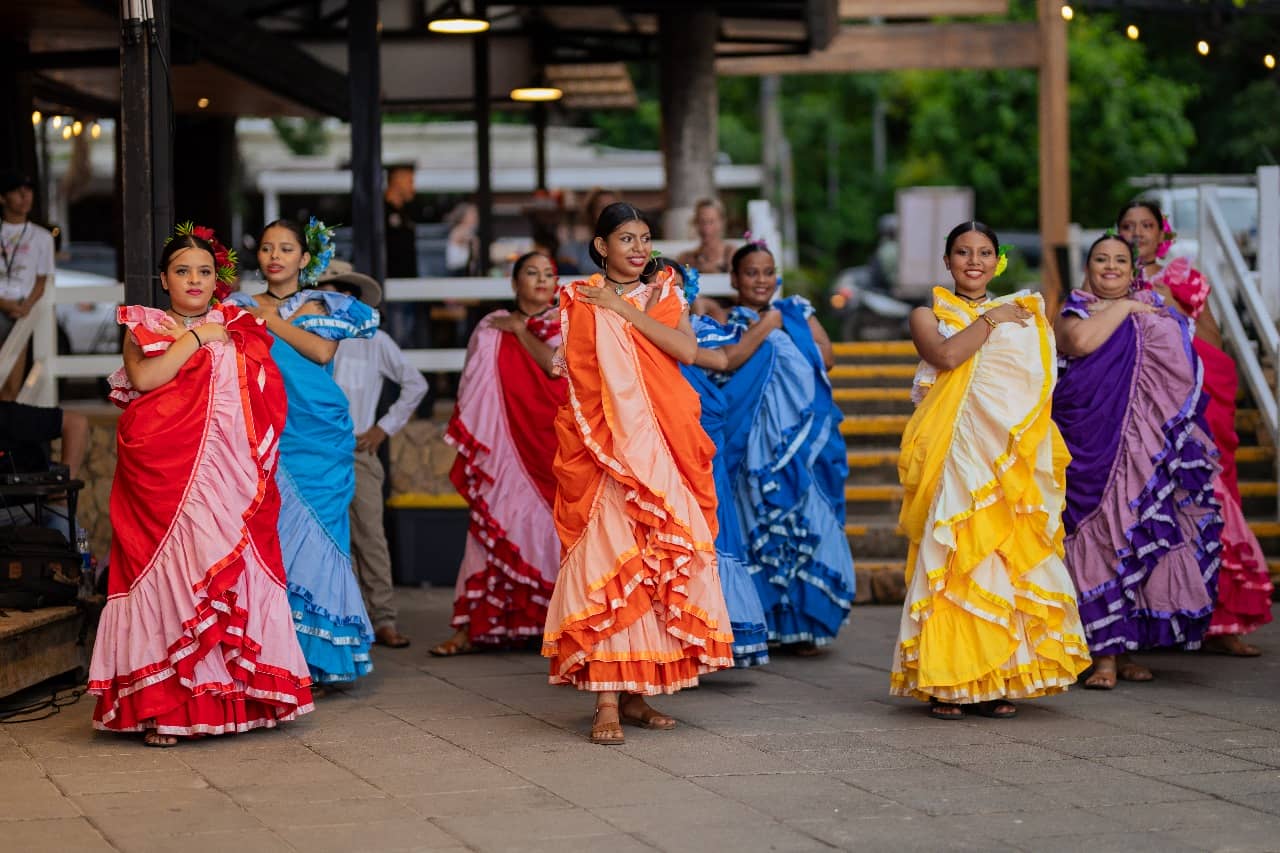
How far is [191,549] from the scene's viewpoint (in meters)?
6.66

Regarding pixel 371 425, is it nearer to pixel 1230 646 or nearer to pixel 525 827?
pixel 525 827

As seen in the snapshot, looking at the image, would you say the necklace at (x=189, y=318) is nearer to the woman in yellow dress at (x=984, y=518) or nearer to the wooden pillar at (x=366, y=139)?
the woman in yellow dress at (x=984, y=518)

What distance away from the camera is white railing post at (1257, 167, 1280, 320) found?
38.4 ft

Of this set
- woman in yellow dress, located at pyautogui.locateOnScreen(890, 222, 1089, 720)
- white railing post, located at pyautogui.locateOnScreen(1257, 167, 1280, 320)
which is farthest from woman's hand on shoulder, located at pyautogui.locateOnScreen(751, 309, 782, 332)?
white railing post, located at pyautogui.locateOnScreen(1257, 167, 1280, 320)

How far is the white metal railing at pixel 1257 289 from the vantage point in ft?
37.5

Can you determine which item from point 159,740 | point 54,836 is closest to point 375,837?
point 54,836

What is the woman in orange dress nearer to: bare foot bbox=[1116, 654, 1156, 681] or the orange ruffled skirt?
the orange ruffled skirt

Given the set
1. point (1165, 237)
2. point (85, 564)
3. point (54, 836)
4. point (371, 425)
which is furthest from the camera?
point (371, 425)

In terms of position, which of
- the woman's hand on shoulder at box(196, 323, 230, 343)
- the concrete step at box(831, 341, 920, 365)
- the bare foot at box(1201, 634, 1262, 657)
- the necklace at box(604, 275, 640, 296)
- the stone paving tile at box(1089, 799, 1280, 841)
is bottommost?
the bare foot at box(1201, 634, 1262, 657)

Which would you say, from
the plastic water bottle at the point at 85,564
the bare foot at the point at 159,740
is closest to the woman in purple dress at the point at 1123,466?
the bare foot at the point at 159,740

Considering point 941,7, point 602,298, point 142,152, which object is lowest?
point 602,298

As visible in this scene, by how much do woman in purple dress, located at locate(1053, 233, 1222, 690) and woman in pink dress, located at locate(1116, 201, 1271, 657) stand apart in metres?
0.58

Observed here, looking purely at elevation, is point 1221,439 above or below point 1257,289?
below

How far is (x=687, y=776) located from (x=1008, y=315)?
2.33 meters
